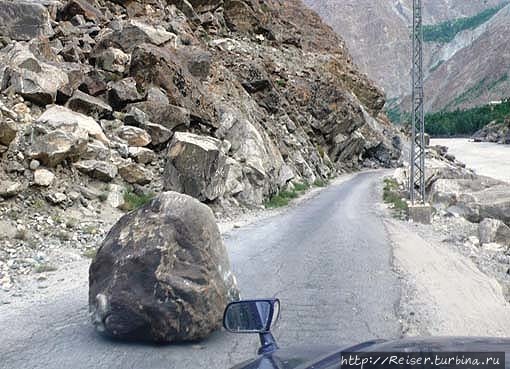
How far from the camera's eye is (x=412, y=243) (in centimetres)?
1146

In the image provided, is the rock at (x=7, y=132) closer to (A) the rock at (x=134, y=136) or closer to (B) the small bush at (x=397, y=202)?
(A) the rock at (x=134, y=136)

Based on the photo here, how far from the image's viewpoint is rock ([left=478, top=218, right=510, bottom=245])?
43.5 feet

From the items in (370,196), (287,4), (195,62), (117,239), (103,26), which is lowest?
(370,196)

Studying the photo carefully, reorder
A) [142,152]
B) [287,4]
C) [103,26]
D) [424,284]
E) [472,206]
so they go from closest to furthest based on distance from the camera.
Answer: [424,284], [142,152], [472,206], [103,26], [287,4]

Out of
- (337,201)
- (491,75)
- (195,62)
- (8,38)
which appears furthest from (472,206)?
(491,75)

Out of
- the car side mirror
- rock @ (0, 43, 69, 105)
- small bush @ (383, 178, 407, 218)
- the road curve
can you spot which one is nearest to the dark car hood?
the car side mirror

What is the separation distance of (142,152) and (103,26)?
8.89m

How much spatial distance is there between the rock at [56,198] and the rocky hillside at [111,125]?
0.10 ft

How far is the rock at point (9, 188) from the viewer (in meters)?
10.3

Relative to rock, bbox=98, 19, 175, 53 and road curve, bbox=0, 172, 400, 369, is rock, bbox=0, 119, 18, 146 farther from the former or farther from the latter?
rock, bbox=98, 19, 175, 53

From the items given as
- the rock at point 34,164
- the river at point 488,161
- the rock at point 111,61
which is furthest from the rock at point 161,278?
the river at point 488,161

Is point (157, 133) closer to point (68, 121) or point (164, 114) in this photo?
point (164, 114)

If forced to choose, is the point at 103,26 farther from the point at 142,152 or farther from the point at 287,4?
the point at 287,4

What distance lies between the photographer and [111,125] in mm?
15312
